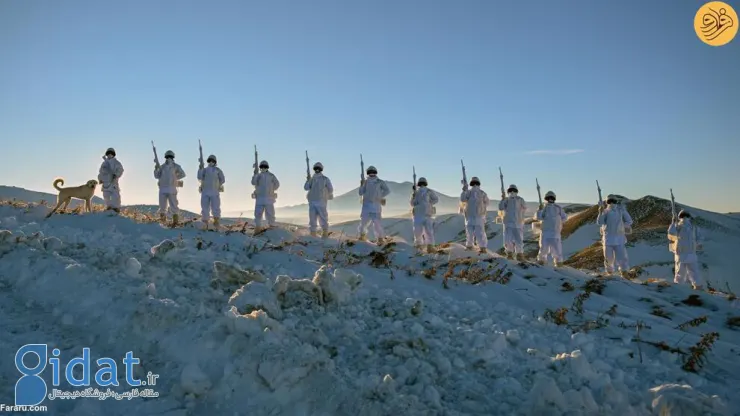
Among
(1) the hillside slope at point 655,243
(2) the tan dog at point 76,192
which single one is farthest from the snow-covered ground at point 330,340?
(1) the hillside slope at point 655,243

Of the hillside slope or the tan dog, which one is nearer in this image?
A: the tan dog

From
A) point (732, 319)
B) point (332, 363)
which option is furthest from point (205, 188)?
point (732, 319)

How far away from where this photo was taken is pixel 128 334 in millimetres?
4293

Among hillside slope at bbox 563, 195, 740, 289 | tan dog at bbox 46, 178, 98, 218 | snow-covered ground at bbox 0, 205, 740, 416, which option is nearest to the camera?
snow-covered ground at bbox 0, 205, 740, 416

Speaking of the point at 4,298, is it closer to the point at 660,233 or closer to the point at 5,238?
the point at 5,238

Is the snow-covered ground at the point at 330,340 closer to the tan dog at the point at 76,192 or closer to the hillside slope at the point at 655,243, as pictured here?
the tan dog at the point at 76,192

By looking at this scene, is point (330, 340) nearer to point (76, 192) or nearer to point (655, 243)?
point (76, 192)

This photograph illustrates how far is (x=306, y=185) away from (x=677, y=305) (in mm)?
9588

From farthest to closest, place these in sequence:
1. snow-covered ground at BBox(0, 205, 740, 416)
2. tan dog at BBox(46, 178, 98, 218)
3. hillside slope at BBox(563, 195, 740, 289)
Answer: hillside slope at BBox(563, 195, 740, 289) < tan dog at BBox(46, 178, 98, 218) < snow-covered ground at BBox(0, 205, 740, 416)

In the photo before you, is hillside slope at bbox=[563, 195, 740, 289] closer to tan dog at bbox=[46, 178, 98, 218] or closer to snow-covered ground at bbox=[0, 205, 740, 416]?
snow-covered ground at bbox=[0, 205, 740, 416]

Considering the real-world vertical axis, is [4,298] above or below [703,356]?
above

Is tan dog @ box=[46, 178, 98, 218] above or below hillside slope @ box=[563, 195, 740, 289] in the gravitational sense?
above

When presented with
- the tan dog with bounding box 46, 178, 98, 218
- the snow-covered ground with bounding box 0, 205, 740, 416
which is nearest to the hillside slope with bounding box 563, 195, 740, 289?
the snow-covered ground with bounding box 0, 205, 740, 416

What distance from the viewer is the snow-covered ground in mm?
3602
